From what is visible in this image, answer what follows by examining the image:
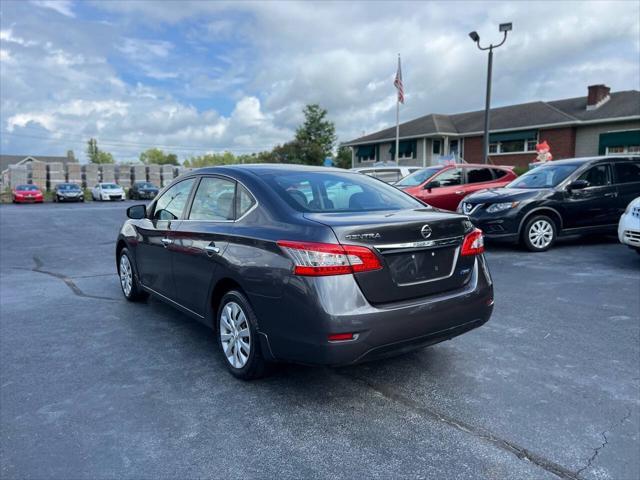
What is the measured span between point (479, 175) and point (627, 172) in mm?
3337

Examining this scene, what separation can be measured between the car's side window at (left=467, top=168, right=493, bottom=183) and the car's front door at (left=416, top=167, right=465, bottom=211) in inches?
9.8

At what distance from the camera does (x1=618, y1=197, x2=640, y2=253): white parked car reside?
7.04 metres

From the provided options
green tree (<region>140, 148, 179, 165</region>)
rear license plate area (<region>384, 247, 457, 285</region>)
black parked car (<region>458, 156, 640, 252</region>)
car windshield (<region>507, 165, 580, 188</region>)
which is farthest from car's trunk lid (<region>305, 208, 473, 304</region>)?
green tree (<region>140, 148, 179, 165</region>)

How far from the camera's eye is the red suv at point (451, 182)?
11.5 metres

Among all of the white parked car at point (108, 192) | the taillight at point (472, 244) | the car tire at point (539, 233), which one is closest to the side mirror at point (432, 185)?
the car tire at point (539, 233)

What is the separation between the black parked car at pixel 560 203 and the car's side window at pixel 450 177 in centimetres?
Result: 236

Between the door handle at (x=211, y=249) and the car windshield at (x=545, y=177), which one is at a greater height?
the car windshield at (x=545, y=177)

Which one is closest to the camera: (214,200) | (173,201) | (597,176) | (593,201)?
(214,200)

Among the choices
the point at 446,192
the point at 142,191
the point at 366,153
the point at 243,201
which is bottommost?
the point at 243,201

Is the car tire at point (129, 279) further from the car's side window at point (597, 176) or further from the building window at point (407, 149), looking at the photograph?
the building window at point (407, 149)

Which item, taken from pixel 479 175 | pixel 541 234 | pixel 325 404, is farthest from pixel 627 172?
pixel 325 404

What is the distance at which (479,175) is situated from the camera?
39.4 ft

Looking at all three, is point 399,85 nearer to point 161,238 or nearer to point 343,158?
point 161,238

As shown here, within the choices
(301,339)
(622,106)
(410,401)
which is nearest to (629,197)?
(410,401)
